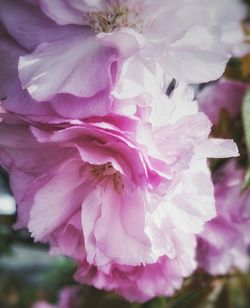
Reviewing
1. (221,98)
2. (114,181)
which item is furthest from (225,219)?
(114,181)

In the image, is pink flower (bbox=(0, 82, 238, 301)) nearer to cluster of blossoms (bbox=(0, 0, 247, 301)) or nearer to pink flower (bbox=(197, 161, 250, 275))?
cluster of blossoms (bbox=(0, 0, 247, 301))

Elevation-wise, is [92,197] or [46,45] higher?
[46,45]

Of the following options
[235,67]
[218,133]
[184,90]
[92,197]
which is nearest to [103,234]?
[92,197]

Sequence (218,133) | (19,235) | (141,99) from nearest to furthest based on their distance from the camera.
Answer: (141,99) < (218,133) < (19,235)

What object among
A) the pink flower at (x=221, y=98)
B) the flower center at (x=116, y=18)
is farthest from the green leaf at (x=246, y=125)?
the flower center at (x=116, y=18)

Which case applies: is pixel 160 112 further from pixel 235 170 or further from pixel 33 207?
pixel 235 170

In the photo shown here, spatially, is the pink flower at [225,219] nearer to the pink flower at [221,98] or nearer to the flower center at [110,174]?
the pink flower at [221,98]

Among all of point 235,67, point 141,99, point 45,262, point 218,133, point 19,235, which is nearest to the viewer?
point 141,99
